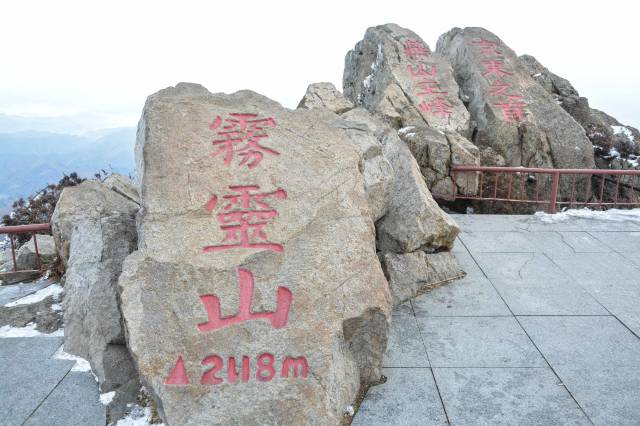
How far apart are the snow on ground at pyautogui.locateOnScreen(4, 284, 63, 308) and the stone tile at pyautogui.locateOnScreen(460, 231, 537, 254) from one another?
173 inches

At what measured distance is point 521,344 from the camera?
358 cm

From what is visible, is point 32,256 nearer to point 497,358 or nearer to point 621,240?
point 497,358

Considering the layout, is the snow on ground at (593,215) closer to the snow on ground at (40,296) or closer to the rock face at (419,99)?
the rock face at (419,99)

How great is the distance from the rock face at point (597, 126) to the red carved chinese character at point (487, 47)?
630 mm

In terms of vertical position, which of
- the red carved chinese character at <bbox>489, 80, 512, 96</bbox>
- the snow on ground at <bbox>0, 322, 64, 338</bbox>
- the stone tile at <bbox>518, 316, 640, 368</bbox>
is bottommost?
the stone tile at <bbox>518, 316, 640, 368</bbox>

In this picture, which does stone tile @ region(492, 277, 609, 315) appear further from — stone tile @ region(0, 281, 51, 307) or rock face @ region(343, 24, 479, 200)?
stone tile @ region(0, 281, 51, 307)

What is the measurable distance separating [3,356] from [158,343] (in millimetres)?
1710

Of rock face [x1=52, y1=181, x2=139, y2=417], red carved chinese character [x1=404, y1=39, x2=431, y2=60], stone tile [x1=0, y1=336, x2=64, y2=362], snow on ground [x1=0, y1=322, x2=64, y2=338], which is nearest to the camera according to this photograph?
rock face [x1=52, y1=181, x2=139, y2=417]

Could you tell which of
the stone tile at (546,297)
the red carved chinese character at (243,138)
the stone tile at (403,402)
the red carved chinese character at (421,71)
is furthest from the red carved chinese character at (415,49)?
the stone tile at (403,402)

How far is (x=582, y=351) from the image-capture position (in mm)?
3486

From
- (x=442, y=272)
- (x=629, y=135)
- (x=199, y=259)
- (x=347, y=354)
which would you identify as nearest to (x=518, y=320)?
(x=442, y=272)

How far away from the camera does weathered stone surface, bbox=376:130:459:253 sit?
4391mm

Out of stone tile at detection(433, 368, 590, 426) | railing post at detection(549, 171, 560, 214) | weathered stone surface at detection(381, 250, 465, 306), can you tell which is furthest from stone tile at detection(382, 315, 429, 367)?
railing post at detection(549, 171, 560, 214)

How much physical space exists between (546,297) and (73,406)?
4002mm
